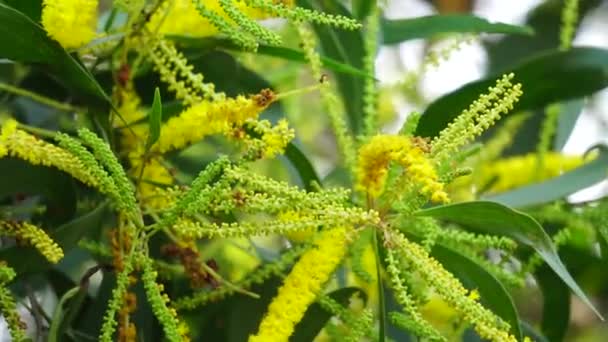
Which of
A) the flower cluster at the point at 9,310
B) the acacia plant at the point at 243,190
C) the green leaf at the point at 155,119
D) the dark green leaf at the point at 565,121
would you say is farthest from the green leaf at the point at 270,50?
the dark green leaf at the point at 565,121

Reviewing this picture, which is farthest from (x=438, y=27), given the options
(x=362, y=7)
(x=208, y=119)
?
(x=208, y=119)

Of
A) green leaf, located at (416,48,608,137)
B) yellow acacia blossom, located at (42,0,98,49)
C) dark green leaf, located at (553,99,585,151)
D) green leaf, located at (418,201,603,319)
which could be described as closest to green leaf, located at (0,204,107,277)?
yellow acacia blossom, located at (42,0,98,49)

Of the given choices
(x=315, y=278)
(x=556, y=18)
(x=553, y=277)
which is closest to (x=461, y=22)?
(x=553, y=277)

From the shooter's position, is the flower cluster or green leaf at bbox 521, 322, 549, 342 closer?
the flower cluster

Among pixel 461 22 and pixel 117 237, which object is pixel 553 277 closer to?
pixel 461 22

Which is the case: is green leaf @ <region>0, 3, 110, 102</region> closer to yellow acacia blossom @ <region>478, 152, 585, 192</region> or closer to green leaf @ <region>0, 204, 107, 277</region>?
green leaf @ <region>0, 204, 107, 277</region>

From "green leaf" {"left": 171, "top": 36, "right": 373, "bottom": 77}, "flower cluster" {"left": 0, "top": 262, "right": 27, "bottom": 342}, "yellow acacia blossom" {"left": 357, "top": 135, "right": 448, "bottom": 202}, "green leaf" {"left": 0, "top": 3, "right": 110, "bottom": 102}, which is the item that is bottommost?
"flower cluster" {"left": 0, "top": 262, "right": 27, "bottom": 342}

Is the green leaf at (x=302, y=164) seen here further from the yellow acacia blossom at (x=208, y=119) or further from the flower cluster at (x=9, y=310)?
the flower cluster at (x=9, y=310)
